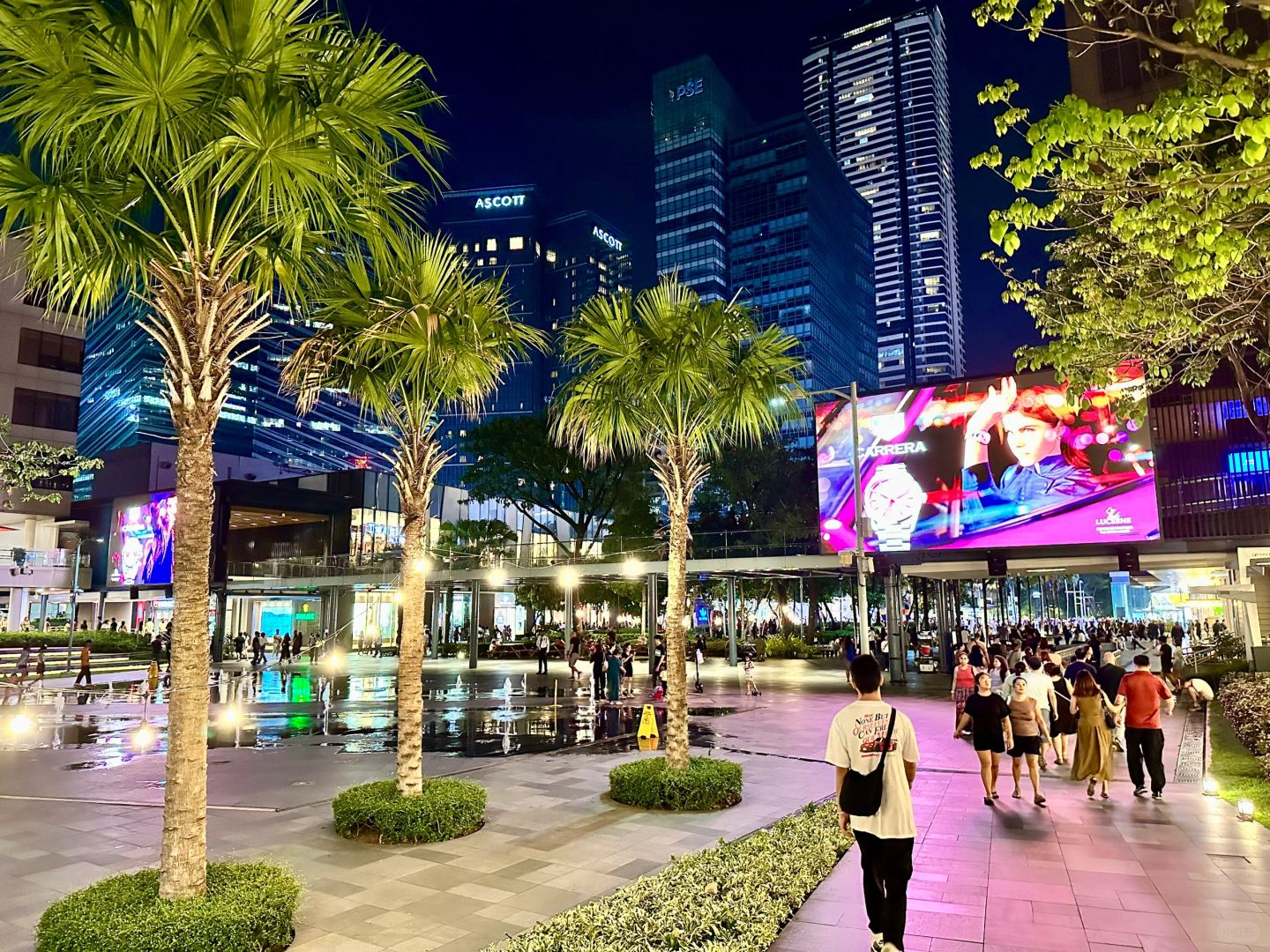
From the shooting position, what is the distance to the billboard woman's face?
2589cm

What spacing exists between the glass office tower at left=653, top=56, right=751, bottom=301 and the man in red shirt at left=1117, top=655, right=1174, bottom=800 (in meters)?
148

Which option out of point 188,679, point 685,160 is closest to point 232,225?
point 188,679

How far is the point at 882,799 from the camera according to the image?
518 cm

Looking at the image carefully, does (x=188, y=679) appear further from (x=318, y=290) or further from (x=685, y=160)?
(x=685, y=160)

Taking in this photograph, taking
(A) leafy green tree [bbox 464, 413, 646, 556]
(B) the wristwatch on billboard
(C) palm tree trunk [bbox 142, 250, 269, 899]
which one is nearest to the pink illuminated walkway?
(C) palm tree trunk [bbox 142, 250, 269, 899]

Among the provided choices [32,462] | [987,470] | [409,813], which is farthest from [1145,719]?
[32,462]

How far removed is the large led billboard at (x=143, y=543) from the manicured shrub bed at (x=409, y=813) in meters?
47.5

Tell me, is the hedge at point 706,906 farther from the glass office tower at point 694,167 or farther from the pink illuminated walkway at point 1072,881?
the glass office tower at point 694,167

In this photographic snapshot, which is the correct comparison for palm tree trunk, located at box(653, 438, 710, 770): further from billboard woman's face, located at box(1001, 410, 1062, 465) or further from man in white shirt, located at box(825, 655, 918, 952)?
billboard woman's face, located at box(1001, 410, 1062, 465)

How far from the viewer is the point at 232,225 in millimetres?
6230

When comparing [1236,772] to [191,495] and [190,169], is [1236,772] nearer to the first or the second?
[191,495]

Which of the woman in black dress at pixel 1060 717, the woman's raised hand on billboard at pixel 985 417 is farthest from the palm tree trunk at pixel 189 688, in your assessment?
the woman's raised hand on billboard at pixel 985 417

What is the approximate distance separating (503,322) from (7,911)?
7.44 m

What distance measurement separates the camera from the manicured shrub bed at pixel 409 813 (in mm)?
8758
